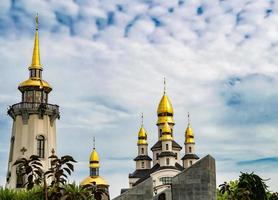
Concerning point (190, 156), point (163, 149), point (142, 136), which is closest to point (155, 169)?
point (163, 149)

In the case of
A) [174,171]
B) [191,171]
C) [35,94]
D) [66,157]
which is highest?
[35,94]

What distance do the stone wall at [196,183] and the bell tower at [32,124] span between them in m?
36.7

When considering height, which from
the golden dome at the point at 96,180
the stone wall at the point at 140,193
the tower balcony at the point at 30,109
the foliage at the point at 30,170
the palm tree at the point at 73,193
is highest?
the tower balcony at the point at 30,109

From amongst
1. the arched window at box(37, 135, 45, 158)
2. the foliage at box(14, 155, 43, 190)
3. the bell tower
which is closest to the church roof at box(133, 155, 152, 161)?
the bell tower

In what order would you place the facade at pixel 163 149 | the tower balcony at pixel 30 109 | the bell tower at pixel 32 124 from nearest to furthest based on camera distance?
the bell tower at pixel 32 124, the tower balcony at pixel 30 109, the facade at pixel 163 149

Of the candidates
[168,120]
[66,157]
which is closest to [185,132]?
[168,120]

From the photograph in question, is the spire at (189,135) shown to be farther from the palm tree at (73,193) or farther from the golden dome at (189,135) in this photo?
the palm tree at (73,193)

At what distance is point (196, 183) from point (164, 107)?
74.9 metres

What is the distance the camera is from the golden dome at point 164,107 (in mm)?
101812

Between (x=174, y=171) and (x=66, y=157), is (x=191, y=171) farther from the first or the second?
(x=174, y=171)

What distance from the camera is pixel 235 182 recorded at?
5853cm

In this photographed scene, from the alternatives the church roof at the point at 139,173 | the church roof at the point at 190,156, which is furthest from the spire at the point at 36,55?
the church roof at the point at 190,156

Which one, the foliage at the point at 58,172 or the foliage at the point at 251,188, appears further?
the foliage at the point at 251,188

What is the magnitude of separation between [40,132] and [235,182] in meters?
23.2
